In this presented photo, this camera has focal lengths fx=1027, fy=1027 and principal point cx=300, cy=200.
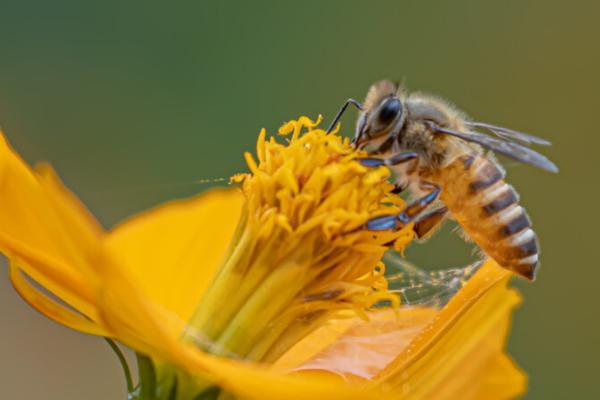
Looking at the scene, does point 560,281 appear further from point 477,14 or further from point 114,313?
point 114,313

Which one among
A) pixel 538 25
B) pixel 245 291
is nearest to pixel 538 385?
pixel 538 25

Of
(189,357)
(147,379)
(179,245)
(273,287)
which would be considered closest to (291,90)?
(179,245)

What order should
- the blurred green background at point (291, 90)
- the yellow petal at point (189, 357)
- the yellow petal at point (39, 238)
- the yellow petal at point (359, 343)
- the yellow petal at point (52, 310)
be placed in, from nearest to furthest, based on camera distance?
1. the yellow petal at point (189, 357)
2. the yellow petal at point (39, 238)
3. the yellow petal at point (52, 310)
4. the yellow petal at point (359, 343)
5. the blurred green background at point (291, 90)

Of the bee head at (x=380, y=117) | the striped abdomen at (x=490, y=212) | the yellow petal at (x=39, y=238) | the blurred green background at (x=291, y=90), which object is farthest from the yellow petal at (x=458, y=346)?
the blurred green background at (x=291, y=90)

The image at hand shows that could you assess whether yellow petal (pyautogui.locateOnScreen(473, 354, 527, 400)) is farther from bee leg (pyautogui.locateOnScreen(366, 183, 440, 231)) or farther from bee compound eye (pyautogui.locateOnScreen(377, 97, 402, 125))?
bee compound eye (pyautogui.locateOnScreen(377, 97, 402, 125))

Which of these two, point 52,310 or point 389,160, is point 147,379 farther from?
point 389,160

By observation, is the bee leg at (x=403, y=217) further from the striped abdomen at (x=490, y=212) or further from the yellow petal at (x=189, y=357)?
the yellow petal at (x=189, y=357)

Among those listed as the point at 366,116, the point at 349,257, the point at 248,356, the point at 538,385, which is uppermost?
the point at 366,116

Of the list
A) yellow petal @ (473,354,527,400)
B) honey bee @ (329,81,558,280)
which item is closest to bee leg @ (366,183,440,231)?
honey bee @ (329,81,558,280)
